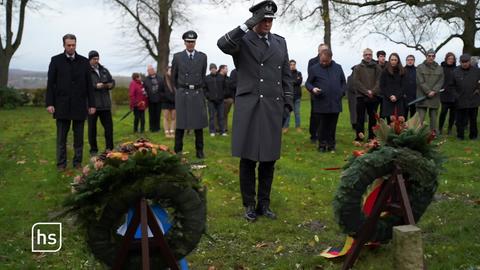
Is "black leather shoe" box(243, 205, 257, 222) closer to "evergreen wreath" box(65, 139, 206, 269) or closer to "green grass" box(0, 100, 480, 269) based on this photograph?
"green grass" box(0, 100, 480, 269)

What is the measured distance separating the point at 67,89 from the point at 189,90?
90.5 inches

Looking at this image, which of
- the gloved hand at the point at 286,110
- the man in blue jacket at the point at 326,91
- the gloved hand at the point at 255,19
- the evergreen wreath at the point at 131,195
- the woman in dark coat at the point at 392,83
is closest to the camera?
the evergreen wreath at the point at 131,195

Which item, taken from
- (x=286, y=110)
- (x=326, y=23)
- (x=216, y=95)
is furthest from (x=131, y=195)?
(x=326, y=23)

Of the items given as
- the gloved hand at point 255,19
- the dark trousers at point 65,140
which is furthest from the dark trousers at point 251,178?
the dark trousers at point 65,140

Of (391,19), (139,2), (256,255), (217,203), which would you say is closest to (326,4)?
(391,19)

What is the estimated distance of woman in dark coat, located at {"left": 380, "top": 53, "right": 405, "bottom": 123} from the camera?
40.6 ft

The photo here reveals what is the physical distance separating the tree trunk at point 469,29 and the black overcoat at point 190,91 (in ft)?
55.1

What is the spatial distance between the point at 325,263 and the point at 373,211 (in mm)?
747

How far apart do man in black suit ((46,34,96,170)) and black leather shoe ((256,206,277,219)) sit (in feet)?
14.4

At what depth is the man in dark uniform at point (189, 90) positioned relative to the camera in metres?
10.4

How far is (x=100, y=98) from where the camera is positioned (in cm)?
1109

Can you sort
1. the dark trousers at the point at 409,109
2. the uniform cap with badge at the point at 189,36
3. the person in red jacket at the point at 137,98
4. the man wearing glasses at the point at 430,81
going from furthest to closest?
the person in red jacket at the point at 137,98
the dark trousers at the point at 409,109
the man wearing glasses at the point at 430,81
the uniform cap with badge at the point at 189,36

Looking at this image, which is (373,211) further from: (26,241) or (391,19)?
(391,19)

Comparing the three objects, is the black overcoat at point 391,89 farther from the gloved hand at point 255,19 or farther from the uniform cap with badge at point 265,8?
the gloved hand at point 255,19
